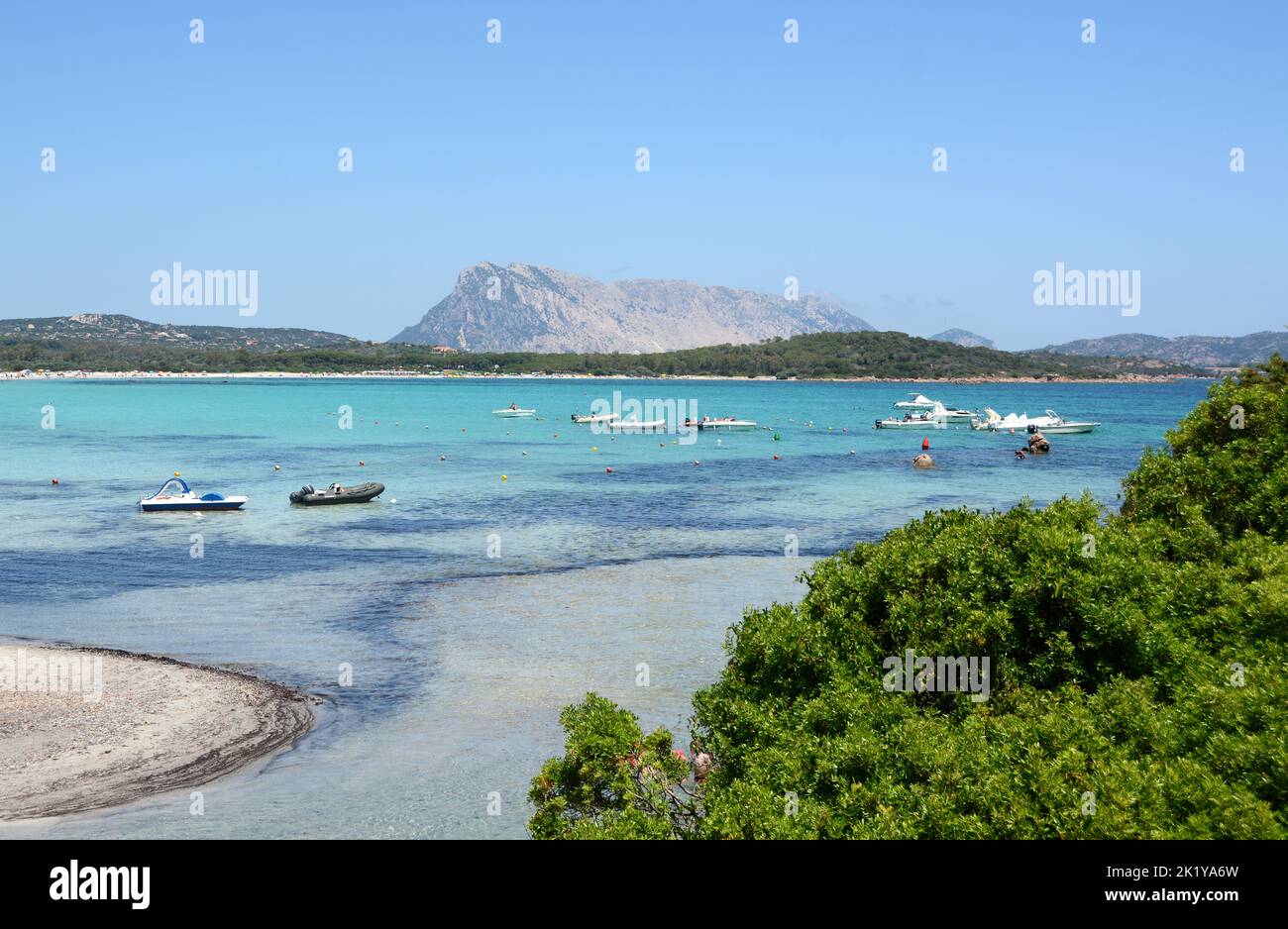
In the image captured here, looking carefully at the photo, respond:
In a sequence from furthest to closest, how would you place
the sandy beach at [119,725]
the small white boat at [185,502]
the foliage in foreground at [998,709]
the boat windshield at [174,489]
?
the boat windshield at [174,489]
the small white boat at [185,502]
the sandy beach at [119,725]
the foliage in foreground at [998,709]

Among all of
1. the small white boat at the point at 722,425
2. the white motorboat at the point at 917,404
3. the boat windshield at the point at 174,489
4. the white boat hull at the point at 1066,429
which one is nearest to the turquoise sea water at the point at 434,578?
the boat windshield at the point at 174,489

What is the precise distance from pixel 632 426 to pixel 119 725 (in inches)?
4307

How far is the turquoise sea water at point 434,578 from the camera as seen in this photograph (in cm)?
2066

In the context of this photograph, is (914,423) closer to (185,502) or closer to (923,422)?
(923,422)

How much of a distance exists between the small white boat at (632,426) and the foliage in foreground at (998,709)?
11315 cm

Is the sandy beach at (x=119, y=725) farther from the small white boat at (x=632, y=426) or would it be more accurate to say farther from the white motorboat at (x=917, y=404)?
the white motorboat at (x=917, y=404)

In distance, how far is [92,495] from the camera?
64.3 m

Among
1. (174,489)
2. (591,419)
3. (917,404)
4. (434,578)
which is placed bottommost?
(434,578)

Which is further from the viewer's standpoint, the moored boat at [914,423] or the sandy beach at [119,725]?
the moored boat at [914,423]

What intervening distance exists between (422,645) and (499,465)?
5677cm

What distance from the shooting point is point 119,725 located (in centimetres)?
2284

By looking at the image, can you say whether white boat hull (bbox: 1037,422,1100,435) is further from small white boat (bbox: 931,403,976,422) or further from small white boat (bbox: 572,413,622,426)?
small white boat (bbox: 572,413,622,426)

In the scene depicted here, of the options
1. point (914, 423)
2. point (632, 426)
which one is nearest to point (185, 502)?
point (632, 426)
